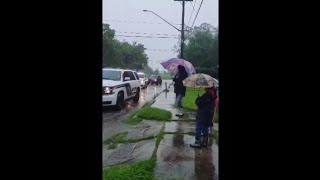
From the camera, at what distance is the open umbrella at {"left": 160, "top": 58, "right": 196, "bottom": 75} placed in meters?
9.20

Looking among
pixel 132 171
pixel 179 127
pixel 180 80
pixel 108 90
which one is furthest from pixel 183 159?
pixel 108 90

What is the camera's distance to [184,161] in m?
5.09

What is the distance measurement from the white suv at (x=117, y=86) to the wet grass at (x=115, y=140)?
91.7 inches

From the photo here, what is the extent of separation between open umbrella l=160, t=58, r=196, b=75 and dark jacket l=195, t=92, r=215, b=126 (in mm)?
3437

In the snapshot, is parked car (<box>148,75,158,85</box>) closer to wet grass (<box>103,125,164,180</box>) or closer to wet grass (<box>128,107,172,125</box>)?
wet grass (<box>128,107,172,125</box>)

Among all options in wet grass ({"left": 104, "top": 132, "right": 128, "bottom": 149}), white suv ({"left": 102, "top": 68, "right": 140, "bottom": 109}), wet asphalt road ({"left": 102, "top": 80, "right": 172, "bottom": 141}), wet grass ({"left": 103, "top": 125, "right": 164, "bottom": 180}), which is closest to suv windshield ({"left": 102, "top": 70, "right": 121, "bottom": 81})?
white suv ({"left": 102, "top": 68, "right": 140, "bottom": 109})

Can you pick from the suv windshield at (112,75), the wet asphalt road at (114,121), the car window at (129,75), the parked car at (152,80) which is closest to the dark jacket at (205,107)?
the wet asphalt road at (114,121)

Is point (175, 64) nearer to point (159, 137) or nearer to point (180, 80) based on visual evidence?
point (180, 80)

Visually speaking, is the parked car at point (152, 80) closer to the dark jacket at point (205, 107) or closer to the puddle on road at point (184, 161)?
the puddle on road at point (184, 161)
